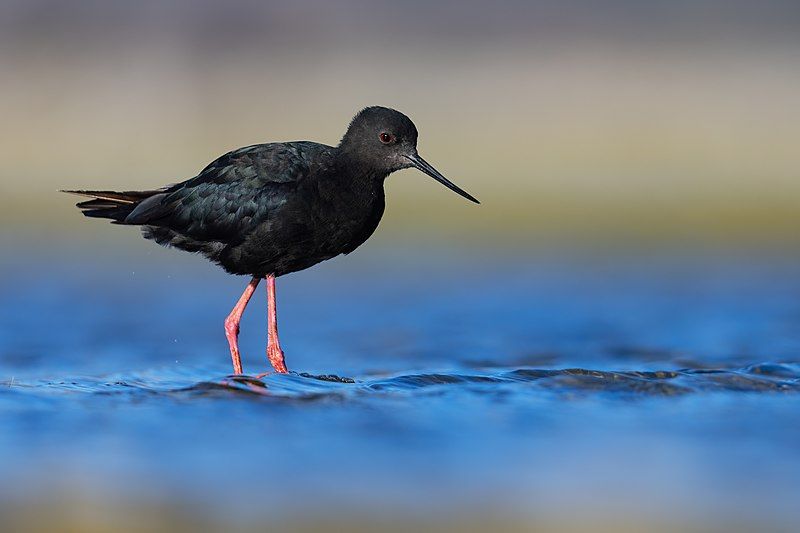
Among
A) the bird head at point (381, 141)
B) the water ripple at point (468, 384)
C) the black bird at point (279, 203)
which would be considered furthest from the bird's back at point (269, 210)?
the water ripple at point (468, 384)

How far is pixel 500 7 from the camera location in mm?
25375

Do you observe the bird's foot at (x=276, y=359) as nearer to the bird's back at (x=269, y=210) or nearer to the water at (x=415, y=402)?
the water at (x=415, y=402)

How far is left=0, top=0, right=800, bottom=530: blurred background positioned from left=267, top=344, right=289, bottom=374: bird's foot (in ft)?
1.67

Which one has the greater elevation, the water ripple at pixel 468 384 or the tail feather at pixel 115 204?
the tail feather at pixel 115 204

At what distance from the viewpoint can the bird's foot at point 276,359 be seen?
368 inches

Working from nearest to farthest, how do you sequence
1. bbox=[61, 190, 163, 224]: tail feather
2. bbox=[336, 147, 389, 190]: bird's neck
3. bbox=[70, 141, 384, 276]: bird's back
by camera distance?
bbox=[70, 141, 384, 276]: bird's back, bbox=[336, 147, 389, 190]: bird's neck, bbox=[61, 190, 163, 224]: tail feather

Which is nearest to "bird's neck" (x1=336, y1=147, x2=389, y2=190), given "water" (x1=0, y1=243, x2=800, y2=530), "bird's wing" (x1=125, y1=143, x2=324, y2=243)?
"bird's wing" (x1=125, y1=143, x2=324, y2=243)

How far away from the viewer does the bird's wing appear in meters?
8.81

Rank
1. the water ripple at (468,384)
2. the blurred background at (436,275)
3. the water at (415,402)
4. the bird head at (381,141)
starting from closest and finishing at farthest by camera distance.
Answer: the water at (415,402) < the blurred background at (436,275) < the water ripple at (468,384) < the bird head at (381,141)

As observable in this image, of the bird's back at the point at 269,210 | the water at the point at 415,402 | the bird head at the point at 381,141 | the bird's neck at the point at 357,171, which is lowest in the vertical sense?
the water at the point at 415,402

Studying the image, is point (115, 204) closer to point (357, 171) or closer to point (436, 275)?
point (357, 171)

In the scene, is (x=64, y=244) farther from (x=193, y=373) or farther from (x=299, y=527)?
(x=299, y=527)

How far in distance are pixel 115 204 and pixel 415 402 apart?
2.57 meters

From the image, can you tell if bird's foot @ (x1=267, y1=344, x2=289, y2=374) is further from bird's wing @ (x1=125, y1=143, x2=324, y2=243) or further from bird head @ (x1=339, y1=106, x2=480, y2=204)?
bird head @ (x1=339, y1=106, x2=480, y2=204)
